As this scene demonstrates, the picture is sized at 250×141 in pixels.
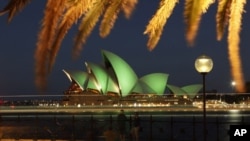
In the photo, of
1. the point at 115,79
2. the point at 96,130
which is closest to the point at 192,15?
the point at 96,130

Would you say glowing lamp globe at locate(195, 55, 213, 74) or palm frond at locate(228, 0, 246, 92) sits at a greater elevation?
glowing lamp globe at locate(195, 55, 213, 74)

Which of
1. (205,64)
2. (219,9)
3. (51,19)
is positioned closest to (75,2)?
(51,19)

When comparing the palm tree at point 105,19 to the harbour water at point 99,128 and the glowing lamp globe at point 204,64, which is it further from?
the harbour water at point 99,128

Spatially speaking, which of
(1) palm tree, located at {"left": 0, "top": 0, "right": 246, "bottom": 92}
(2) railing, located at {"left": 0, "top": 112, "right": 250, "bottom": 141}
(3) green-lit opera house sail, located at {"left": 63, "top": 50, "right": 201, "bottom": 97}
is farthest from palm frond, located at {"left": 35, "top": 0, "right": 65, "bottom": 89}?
(3) green-lit opera house sail, located at {"left": 63, "top": 50, "right": 201, "bottom": 97}

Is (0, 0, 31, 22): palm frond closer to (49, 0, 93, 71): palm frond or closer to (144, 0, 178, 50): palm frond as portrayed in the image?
(49, 0, 93, 71): palm frond

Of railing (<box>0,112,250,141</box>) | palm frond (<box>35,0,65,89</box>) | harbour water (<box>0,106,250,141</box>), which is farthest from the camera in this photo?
harbour water (<box>0,106,250,141</box>)

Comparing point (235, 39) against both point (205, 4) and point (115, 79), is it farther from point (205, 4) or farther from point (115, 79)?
point (115, 79)
